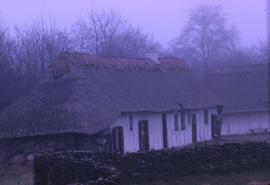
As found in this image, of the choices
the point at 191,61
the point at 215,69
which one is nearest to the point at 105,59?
the point at 215,69

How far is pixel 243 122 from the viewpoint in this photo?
174 feet

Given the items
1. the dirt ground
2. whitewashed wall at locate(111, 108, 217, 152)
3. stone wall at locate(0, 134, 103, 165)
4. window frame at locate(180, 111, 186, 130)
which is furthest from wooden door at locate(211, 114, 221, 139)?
the dirt ground

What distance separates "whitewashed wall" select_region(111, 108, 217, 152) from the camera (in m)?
32.5

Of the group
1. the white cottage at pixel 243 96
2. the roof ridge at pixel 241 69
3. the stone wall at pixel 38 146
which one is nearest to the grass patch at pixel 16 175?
the stone wall at pixel 38 146

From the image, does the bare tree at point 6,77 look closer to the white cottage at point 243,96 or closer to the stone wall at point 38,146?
the stone wall at point 38,146

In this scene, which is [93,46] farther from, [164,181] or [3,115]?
[164,181]

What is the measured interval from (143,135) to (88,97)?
485 centimetres

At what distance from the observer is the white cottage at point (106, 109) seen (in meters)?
29.2

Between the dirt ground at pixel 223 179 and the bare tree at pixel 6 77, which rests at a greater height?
the bare tree at pixel 6 77

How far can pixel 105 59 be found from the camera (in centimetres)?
3719

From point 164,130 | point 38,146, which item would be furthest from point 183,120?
point 38,146

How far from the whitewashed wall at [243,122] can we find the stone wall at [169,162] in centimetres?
2944

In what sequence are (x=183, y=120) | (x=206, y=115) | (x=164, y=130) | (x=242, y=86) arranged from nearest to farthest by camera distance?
(x=164, y=130), (x=183, y=120), (x=206, y=115), (x=242, y=86)

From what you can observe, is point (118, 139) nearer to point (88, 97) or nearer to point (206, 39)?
point (88, 97)
